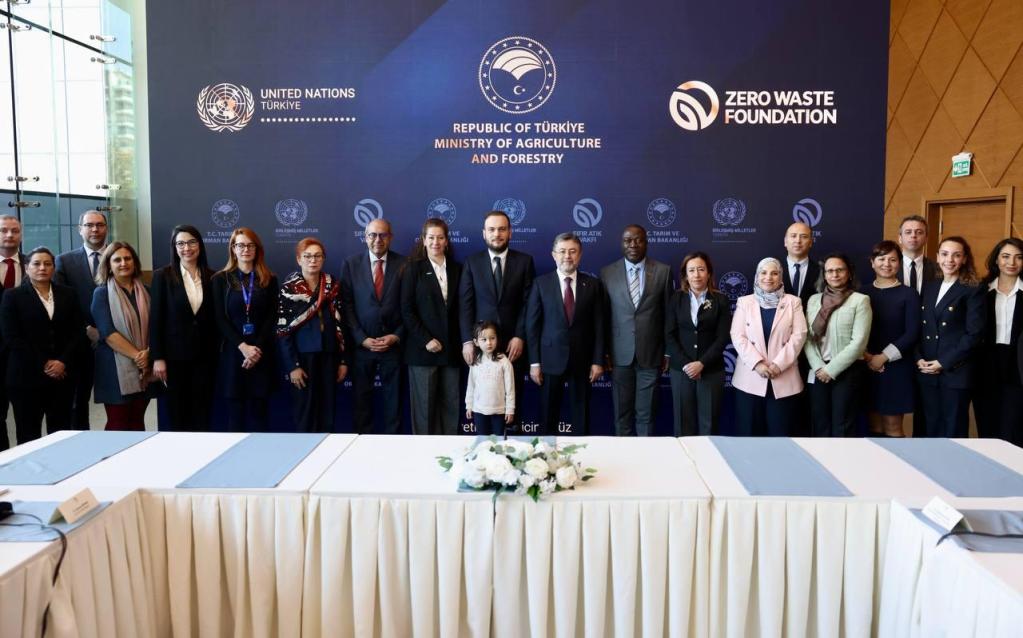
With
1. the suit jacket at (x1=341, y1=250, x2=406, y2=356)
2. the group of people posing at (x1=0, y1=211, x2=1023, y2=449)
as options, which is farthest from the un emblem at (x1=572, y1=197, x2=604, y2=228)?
the suit jacket at (x1=341, y1=250, x2=406, y2=356)

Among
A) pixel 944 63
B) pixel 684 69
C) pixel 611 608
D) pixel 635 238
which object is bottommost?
pixel 611 608

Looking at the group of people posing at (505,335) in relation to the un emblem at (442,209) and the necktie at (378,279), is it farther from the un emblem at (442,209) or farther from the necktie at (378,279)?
the un emblem at (442,209)

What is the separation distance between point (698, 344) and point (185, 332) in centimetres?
288

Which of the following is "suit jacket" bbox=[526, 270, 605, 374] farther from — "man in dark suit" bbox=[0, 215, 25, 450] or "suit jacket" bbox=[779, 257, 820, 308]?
"man in dark suit" bbox=[0, 215, 25, 450]

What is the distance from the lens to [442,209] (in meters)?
4.95

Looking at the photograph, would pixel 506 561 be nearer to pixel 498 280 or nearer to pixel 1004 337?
pixel 498 280

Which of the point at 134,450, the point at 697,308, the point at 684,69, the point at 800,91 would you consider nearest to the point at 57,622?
the point at 134,450

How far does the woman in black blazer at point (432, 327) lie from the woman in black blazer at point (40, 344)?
72.8 inches

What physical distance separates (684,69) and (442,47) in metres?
1.62

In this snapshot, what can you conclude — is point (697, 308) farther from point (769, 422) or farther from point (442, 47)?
point (442, 47)

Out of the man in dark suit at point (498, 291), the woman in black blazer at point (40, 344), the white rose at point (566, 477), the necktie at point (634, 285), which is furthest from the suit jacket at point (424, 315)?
the white rose at point (566, 477)

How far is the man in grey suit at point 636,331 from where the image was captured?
4277 millimetres

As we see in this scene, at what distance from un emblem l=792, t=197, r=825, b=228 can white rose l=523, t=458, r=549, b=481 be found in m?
3.55

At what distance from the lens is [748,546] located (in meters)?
2.07
